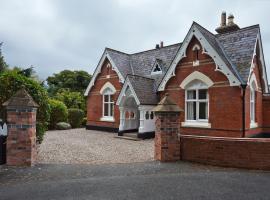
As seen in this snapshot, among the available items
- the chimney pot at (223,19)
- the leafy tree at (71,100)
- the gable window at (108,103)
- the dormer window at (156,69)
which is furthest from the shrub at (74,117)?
the chimney pot at (223,19)

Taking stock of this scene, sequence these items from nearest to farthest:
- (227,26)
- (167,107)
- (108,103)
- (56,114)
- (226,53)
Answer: (167,107) → (226,53) → (227,26) → (108,103) → (56,114)

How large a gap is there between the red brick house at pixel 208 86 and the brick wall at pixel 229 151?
5482 millimetres

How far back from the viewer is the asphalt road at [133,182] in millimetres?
4422

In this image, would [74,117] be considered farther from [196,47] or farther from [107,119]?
[196,47]

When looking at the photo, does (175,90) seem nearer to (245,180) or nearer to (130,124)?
(130,124)

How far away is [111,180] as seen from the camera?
17.6ft

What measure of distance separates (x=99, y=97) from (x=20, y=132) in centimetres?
1256

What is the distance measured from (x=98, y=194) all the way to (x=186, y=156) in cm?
395

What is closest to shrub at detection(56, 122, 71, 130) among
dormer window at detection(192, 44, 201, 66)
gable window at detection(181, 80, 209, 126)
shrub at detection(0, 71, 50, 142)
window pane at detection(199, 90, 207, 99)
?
shrub at detection(0, 71, 50, 142)

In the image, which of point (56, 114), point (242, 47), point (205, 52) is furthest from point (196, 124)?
point (56, 114)

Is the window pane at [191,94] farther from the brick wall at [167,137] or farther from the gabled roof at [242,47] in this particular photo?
the brick wall at [167,137]

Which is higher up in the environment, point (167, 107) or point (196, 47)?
point (196, 47)

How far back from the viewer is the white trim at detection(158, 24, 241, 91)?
461 inches

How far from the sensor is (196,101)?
13.2m
